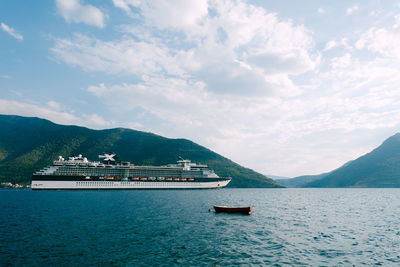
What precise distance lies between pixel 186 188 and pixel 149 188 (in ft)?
81.9

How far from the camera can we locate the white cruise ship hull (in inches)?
5251

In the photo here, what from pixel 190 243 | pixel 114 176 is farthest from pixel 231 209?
pixel 114 176

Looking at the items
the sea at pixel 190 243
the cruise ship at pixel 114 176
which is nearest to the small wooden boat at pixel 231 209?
the sea at pixel 190 243

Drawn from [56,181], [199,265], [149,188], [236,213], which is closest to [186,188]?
[149,188]

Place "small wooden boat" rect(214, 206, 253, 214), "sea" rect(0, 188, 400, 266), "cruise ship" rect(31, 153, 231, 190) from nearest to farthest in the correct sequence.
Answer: "sea" rect(0, 188, 400, 266) → "small wooden boat" rect(214, 206, 253, 214) → "cruise ship" rect(31, 153, 231, 190)

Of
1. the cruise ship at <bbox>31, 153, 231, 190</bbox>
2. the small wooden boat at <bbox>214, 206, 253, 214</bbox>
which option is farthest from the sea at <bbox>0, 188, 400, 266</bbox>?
the cruise ship at <bbox>31, 153, 231, 190</bbox>

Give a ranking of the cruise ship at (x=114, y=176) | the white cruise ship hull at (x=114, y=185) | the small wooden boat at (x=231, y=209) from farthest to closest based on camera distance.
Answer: the cruise ship at (x=114, y=176)
the white cruise ship hull at (x=114, y=185)
the small wooden boat at (x=231, y=209)

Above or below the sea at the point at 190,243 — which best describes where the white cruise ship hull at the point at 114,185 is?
below

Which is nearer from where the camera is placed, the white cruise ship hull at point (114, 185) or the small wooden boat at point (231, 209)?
the small wooden boat at point (231, 209)

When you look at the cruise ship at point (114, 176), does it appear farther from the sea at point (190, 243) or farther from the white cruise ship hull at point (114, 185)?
the sea at point (190, 243)

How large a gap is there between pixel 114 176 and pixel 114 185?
24.2 ft

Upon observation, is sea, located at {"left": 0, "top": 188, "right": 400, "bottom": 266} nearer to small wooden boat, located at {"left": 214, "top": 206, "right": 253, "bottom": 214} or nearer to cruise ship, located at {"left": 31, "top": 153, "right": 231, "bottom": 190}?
small wooden boat, located at {"left": 214, "top": 206, "right": 253, "bottom": 214}

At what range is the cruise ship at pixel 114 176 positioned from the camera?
135375mm

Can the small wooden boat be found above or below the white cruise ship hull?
above
